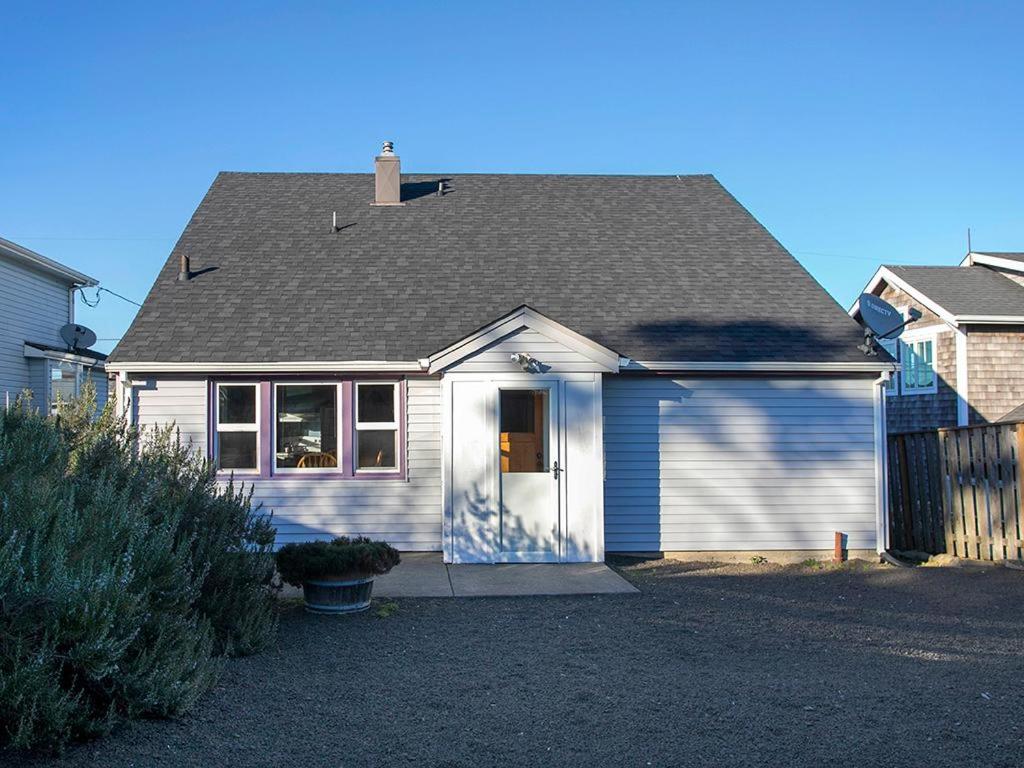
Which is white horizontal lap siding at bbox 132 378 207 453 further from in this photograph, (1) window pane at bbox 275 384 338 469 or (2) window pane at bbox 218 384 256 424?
(1) window pane at bbox 275 384 338 469

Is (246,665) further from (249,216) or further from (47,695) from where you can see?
(249,216)

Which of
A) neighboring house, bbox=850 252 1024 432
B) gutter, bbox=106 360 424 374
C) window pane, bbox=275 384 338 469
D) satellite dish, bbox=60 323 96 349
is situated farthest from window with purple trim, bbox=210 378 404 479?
satellite dish, bbox=60 323 96 349

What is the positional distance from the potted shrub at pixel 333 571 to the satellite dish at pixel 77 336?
16557mm

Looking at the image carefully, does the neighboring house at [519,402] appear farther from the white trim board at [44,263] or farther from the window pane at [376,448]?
the white trim board at [44,263]

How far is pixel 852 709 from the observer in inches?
236

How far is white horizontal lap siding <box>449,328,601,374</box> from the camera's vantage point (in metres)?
11.8

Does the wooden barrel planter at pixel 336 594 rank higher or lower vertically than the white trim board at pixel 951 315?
lower

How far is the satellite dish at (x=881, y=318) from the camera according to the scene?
13.5 metres

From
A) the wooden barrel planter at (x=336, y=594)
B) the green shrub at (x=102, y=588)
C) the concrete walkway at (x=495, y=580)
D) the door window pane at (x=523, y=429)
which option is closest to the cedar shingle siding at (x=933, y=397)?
the concrete walkway at (x=495, y=580)

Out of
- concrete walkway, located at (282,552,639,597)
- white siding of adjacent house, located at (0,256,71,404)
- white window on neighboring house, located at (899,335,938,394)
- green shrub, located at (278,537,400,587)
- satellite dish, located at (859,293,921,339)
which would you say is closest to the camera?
green shrub, located at (278,537,400,587)

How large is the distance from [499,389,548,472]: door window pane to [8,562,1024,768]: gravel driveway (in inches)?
90.7

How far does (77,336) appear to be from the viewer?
23.1 m

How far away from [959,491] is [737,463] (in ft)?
9.53

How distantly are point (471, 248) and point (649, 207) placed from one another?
361 centimetres
